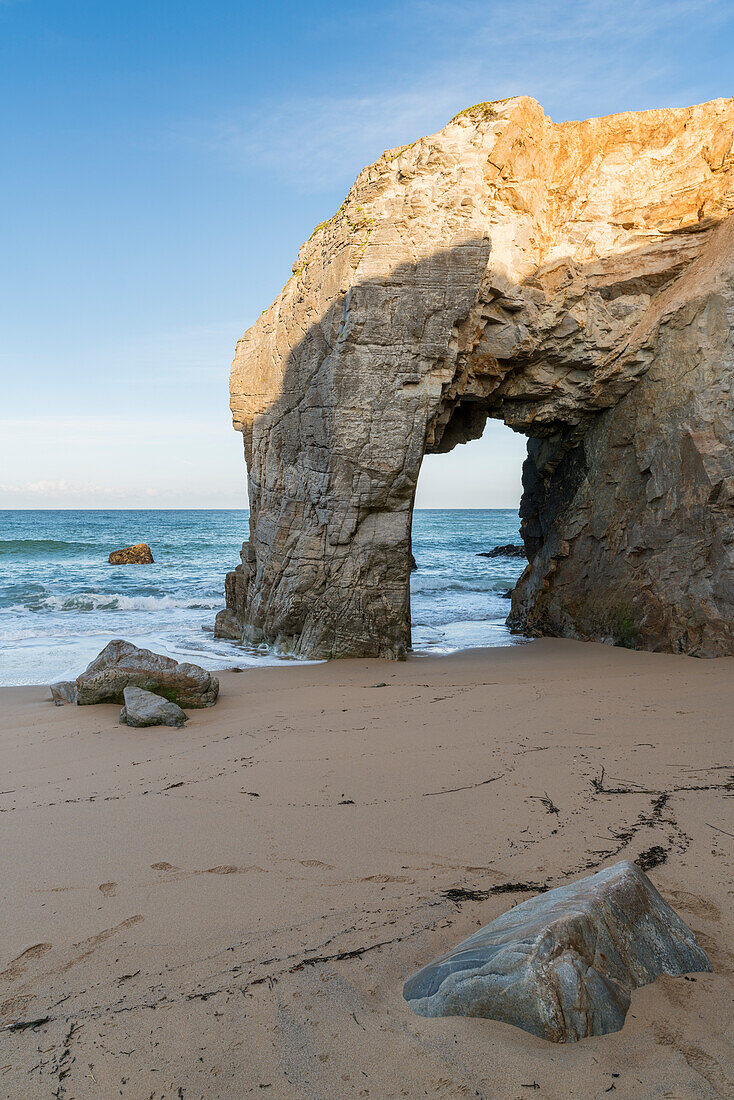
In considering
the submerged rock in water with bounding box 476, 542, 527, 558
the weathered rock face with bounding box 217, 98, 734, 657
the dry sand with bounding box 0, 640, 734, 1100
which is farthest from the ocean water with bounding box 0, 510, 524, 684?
the dry sand with bounding box 0, 640, 734, 1100

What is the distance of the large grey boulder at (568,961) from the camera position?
5.65 feet

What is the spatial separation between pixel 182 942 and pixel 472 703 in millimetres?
3923

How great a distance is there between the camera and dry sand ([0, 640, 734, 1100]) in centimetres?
171

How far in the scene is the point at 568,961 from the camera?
175 centimetres

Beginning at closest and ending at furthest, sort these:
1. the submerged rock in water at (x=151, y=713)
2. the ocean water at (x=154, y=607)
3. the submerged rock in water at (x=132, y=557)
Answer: the submerged rock in water at (x=151, y=713) → the ocean water at (x=154, y=607) → the submerged rock in water at (x=132, y=557)

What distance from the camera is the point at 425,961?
2.19 metres

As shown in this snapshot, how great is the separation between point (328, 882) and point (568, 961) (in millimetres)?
1275

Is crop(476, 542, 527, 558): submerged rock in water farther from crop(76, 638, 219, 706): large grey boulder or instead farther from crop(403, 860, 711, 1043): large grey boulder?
crop(403, 860, 711, 1043): large grey boulder

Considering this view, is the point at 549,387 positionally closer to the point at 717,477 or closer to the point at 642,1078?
the point at 717,477

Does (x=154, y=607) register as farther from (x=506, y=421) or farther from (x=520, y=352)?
(x=520, y=352)

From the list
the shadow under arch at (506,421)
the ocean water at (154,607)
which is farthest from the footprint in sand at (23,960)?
the shadow under arch at (506,421)

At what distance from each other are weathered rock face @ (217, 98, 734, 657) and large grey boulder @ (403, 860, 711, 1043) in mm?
7039

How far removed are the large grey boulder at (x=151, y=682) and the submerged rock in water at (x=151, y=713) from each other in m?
0.41

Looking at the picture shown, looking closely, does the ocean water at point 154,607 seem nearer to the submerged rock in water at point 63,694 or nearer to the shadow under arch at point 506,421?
the shadow under arch at point 506,421
